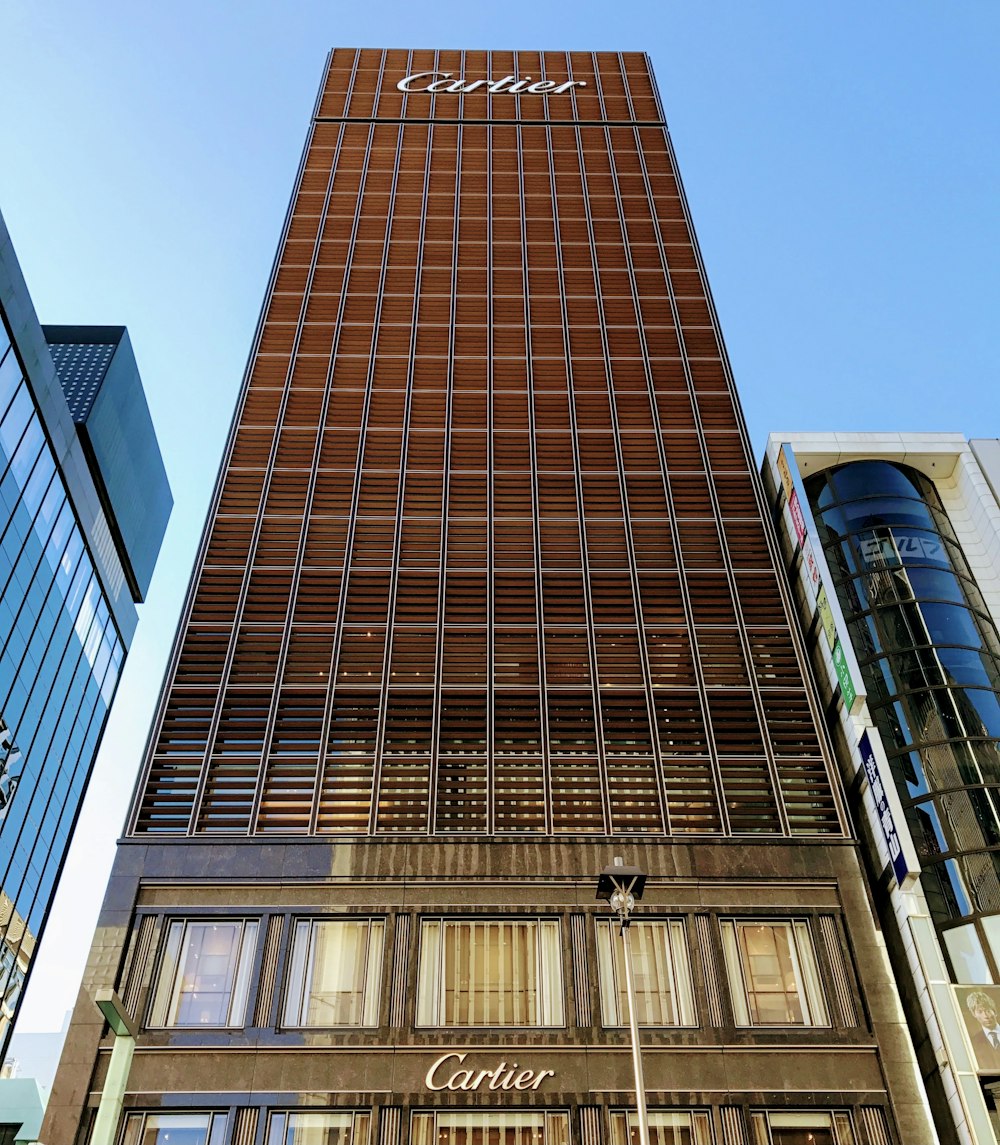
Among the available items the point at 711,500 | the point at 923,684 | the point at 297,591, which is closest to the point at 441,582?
the point at 297,591

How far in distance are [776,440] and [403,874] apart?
73.9 ft

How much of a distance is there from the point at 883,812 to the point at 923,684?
647 centimetres

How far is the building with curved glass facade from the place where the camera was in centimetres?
2738

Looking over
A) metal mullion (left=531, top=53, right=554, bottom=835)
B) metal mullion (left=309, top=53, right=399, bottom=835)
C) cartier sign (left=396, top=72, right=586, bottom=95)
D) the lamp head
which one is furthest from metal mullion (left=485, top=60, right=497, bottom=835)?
cartier sign (left=396, top=72, right=586, bottom=95)

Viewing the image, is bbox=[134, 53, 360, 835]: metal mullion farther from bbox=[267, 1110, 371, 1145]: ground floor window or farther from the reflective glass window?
the reflective glass window

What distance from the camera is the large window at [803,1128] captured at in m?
25.0

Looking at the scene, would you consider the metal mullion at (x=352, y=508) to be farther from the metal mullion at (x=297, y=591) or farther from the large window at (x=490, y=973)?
the large window at (x=490, y=973)

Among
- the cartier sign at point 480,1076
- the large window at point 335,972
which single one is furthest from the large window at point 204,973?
the cartier sign at point 480,1076

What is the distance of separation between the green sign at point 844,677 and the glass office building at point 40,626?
32093 millimetres

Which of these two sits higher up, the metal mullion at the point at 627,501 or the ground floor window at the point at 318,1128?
the metal mullion at the point at 627,501

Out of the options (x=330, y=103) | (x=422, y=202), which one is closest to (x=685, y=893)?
(x=422, y=202)

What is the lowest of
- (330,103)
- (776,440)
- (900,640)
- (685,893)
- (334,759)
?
(685,893)

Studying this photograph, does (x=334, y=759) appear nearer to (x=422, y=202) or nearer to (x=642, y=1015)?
(x=642, y=1015)

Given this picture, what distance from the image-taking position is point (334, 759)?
31.8m
